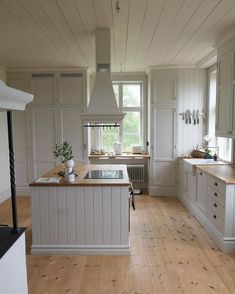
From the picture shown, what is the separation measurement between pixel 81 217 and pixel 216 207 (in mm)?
1678

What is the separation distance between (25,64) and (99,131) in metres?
2.05

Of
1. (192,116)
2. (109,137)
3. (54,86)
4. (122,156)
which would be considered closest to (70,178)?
(122,156)

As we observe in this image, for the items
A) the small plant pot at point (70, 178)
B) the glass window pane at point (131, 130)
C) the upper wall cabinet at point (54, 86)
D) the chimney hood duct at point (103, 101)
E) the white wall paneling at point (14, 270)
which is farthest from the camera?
the glass window pane at point (131, 130)

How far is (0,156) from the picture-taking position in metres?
4.71

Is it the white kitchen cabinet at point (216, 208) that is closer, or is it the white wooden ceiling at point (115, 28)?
the white wooden ceiling at point (115, 28)

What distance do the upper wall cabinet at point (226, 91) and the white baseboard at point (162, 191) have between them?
75.9 inches

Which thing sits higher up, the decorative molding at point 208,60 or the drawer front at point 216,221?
the decorative molding at point 208,60

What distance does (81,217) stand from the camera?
284 cm

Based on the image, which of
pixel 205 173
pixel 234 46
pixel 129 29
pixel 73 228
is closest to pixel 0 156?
pixel 73 228

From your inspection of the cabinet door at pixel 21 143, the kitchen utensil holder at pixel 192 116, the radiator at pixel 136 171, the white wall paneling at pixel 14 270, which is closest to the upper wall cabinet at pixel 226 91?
the kitchen utensil holder at pixel 192 116

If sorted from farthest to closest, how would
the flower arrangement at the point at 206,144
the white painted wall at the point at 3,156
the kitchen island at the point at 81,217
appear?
the white painted wall at the point at 3,156 → the flower arrangement at the point at 206,144 → the kitchen island at the point at 81,217

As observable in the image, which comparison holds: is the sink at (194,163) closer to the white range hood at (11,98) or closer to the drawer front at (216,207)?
the drawer front at (216,207)

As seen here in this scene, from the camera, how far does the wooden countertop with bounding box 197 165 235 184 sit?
2.86 m

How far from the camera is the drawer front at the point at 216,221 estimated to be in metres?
2.94
